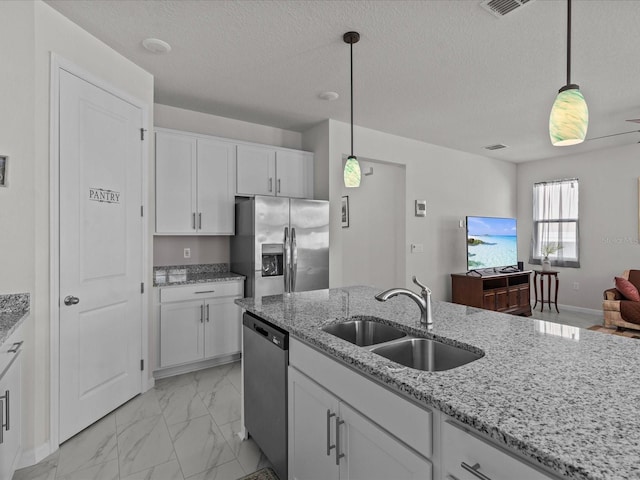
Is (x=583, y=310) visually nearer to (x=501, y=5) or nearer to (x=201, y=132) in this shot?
(x=501, y=5)

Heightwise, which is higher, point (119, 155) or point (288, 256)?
point (119, 155)

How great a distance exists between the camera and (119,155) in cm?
272

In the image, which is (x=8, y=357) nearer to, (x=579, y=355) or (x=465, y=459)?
(x=465, y=459)

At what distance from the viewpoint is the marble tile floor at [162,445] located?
2.00 meters

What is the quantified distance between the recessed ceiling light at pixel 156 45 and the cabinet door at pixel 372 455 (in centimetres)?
270

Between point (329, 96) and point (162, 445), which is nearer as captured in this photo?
point (162, 445)

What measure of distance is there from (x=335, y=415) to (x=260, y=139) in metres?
3.70

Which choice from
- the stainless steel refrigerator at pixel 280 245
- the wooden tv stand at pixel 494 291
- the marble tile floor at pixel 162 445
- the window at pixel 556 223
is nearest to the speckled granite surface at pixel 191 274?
the stainless steel refrigerator at pixel 280 245

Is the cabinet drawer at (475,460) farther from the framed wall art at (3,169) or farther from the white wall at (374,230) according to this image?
the white wall at (374,230)

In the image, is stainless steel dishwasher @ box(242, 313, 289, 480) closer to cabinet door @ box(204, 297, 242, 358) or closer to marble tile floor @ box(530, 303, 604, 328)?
cabinet door @ box(204, 297, 242, 358)

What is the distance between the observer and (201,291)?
3432 mm

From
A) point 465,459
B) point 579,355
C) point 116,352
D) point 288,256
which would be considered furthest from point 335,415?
point 288,256

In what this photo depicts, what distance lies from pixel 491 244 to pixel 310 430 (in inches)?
203

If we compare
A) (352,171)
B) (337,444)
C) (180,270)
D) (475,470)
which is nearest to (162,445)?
(337,444)
